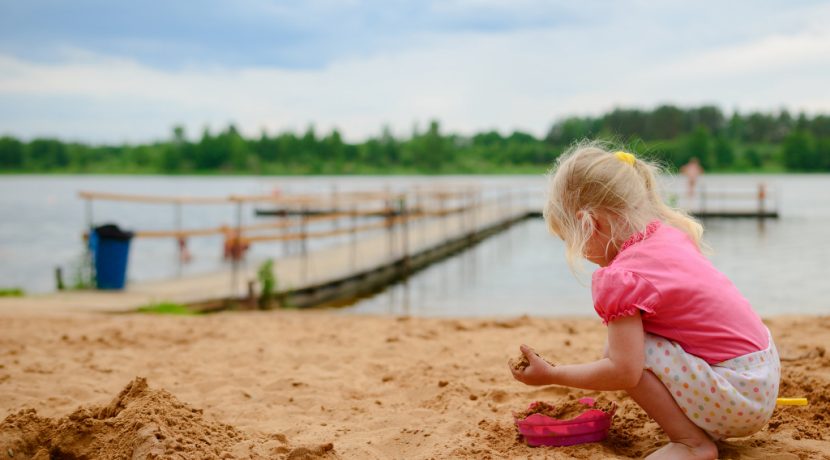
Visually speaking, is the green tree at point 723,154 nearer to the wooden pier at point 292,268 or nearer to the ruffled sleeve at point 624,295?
the wooden pier at point 292,268

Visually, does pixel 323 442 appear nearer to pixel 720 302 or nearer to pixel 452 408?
pixel 452 408

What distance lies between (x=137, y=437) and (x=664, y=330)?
5.56 feet

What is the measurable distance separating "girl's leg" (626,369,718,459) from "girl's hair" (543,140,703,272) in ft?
1.45

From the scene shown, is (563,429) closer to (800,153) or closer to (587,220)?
(587,220)

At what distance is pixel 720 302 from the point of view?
2.18 metres

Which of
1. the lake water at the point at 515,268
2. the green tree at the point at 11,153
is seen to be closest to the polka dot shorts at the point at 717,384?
the lake water at the point at 515,268

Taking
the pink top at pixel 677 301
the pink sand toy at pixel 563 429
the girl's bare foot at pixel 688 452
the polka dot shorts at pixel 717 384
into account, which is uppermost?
the pink top at pixel 677 301

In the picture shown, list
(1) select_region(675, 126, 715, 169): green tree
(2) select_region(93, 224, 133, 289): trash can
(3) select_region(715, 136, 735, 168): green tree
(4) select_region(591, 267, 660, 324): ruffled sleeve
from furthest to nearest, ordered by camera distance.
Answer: (3) select_region(715, 136, 735, 168): green tree → (1) select_region(675, 126, 715, 169): green tree → (2) select_region(93, 224, 133, 289): trash can → (4) select_region(591, 267, 660, 324): ruffled sleeve

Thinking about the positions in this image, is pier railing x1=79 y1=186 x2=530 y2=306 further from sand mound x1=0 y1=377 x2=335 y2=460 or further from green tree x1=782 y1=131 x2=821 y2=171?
green tree x1=782 y1=131 x2=821 y2=171

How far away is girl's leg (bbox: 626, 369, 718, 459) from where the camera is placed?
2.20 meters

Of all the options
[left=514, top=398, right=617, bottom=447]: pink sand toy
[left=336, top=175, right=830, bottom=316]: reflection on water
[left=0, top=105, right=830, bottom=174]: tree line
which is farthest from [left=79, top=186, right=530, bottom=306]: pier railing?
[left=0, top=105, right=830, bottom=174]: tree line

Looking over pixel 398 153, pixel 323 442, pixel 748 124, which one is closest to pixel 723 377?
pixel 323 442

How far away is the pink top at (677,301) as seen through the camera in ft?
6.94

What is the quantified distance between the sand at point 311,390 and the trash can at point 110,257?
304 centimetres
